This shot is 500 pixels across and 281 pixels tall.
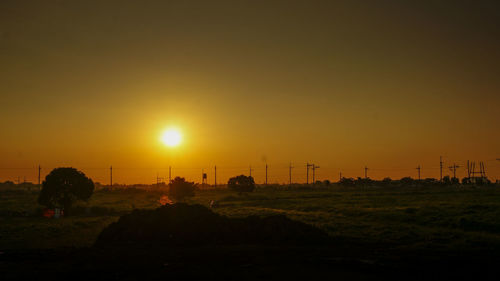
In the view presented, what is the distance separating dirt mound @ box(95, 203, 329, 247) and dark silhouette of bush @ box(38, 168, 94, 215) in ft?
96.3

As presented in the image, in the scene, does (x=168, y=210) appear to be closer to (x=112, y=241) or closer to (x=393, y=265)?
(x=112, y=241)

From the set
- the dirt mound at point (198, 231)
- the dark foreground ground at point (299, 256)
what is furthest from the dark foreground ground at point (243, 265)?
the dirt mound at point (198, 231)

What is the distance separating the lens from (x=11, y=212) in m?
62.7

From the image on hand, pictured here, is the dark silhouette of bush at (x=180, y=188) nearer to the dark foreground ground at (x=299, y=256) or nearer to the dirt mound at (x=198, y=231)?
the dark foreground ground at (x=299, y=256)

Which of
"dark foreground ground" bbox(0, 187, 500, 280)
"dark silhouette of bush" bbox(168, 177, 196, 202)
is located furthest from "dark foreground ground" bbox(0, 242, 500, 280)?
"dark silhouette of bush" bbox(168, 177, 196, 202)

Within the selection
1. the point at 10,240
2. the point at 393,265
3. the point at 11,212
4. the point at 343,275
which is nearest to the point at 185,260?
the point at 343,275

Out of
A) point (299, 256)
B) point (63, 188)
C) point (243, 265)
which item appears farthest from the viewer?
point (63, 188)

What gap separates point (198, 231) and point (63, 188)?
3538 cm

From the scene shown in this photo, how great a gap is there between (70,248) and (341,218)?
1170 inches

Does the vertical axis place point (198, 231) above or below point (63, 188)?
below

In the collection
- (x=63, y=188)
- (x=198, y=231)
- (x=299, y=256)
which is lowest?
(x=299, y=256)

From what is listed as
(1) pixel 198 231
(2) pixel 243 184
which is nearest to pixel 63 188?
(1) pixel 198 231

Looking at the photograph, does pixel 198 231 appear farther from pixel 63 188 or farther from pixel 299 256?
pixel 63 188

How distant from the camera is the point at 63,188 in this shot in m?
65.4
